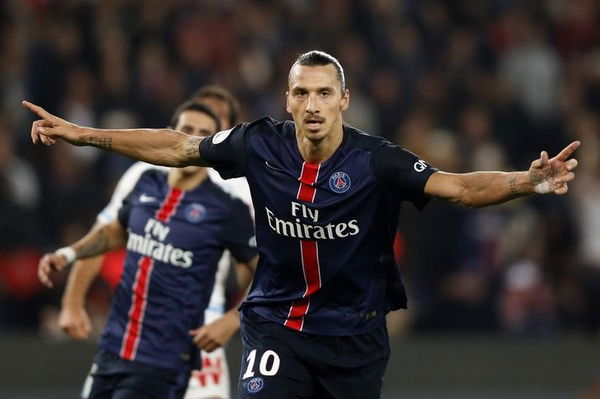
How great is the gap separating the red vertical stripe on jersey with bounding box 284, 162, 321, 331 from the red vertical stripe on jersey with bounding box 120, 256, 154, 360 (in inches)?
50.7

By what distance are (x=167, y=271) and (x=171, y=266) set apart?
0.11 feet

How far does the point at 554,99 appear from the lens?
1414cm

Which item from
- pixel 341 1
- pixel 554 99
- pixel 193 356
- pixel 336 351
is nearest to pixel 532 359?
pixel 554 99

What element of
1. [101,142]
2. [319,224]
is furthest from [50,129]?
[319,224]

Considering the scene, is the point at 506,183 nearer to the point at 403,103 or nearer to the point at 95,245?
the point at 95,245

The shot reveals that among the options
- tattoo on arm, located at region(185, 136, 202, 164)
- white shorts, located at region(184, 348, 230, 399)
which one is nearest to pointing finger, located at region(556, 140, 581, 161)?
tattoo on arm, located at region(185, 136, 202, 164)

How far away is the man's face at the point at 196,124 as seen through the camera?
7.01m

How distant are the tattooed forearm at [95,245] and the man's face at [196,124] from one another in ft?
2.09

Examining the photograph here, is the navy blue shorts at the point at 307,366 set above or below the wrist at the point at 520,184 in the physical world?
below

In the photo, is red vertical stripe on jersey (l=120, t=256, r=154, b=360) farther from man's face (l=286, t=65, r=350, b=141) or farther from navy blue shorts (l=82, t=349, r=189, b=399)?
man's face (l=286, t=65, r=350, b=141)

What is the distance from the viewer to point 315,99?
5.69 m

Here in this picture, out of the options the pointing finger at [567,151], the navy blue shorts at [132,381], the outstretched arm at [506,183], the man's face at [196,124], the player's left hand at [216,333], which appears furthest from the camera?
the man's face at [196,124]

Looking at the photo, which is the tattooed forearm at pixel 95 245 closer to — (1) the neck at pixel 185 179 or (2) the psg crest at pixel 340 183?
(1) the neck at pixel 185 179

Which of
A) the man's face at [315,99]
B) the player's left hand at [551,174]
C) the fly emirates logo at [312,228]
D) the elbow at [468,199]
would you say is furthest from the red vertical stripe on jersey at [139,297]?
the player's left hand at [551,174]
